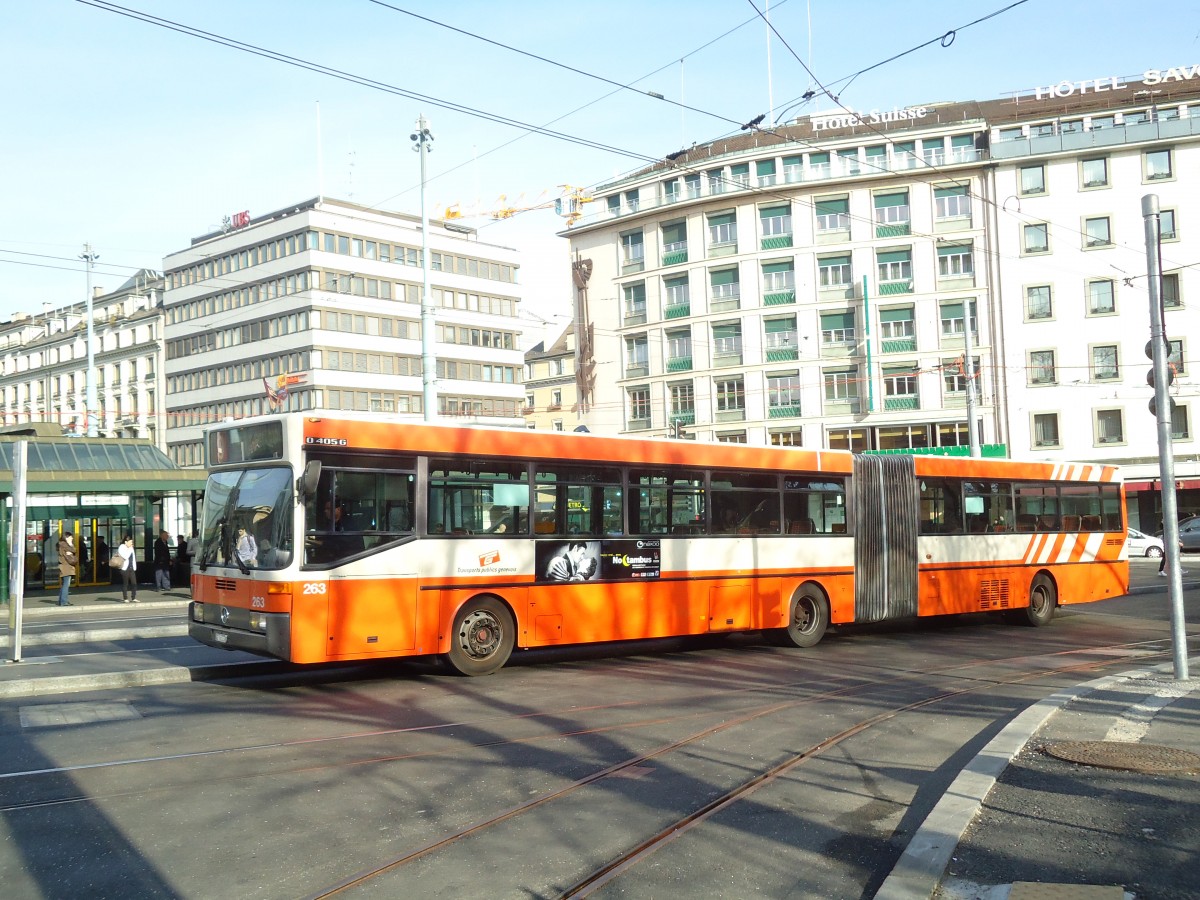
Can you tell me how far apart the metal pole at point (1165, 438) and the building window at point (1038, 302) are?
148 ft

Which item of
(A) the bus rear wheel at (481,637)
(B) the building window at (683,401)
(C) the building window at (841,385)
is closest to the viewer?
(A) the bus rear wheel at (481,637)

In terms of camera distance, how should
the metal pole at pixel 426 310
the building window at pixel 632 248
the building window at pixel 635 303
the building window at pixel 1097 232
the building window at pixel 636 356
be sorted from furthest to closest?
the building window at pixel 632 248, the building window at pixel 635 303, the building window at pixel 636 356, the building window at pixel 1097 232, the metal pole at pixel 426 310

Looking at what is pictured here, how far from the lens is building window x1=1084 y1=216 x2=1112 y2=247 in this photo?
5341 cm

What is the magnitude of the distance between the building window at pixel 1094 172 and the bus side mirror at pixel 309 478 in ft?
169

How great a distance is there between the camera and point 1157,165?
53312 mm

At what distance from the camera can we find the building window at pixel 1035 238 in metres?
54.2

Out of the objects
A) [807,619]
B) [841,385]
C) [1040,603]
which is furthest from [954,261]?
[807,619]

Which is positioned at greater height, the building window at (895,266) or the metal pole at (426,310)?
the building window at (895,266)

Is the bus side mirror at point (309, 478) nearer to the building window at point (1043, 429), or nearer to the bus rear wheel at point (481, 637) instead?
the bus rear wheel at point (481, 637)

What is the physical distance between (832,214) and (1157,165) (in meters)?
15.1

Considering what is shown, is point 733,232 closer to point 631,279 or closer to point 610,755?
point 631,279

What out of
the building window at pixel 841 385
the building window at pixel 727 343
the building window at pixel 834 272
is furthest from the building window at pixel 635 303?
the building window at pixel 841 385

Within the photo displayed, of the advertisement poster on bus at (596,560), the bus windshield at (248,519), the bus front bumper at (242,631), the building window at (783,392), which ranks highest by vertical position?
the building window at (783,392)

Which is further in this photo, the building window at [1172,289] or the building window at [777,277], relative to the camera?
the building window at [777,277]
